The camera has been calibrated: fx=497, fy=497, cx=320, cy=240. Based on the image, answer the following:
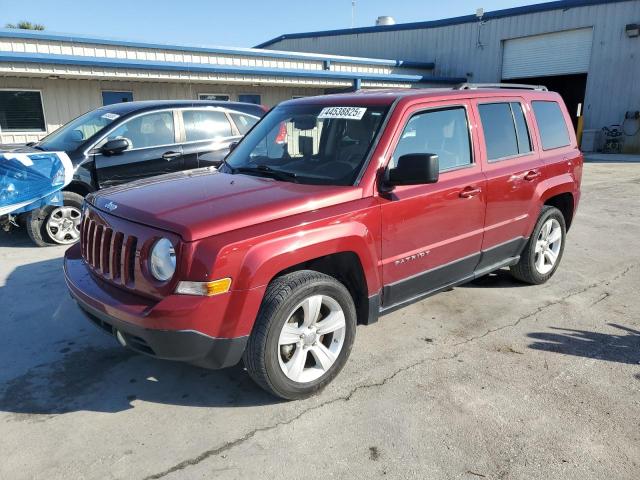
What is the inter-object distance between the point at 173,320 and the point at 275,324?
0.57m

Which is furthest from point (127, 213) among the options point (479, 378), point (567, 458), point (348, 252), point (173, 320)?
point (567, 458)

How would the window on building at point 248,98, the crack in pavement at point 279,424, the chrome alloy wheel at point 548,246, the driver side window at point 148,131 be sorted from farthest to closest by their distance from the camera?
the window on building at point 248,98, the driver side window at point 148,131, the chrome alloy wheel at point 548,246, the crack in pavement at point 279,424

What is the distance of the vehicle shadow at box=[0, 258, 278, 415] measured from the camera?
3166 millimetres

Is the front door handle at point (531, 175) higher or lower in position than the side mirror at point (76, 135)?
lower

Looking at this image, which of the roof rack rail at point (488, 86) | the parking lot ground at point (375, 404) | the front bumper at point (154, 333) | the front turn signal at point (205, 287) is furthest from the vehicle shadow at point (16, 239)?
the roof rack rail at point (488, 86)

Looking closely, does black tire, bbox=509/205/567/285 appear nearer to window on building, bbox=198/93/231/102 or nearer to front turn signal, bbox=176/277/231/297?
front turn signal, bbox=176/277/231/297

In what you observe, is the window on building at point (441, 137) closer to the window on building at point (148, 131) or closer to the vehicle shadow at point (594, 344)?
the vehicle shadow at point (594, 344)

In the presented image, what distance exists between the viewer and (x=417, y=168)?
313 cm

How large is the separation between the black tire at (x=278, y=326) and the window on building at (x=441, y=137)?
1018 millimetres

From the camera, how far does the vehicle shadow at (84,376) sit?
3.17 metres

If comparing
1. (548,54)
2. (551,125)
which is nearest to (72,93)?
(551,125)

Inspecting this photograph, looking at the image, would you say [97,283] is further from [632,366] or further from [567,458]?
[632,366]

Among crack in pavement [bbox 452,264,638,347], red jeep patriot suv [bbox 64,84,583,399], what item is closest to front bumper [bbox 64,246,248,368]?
red jeep patriot suv [bbox 64,84,583,399]

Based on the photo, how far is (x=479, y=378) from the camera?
339cm
